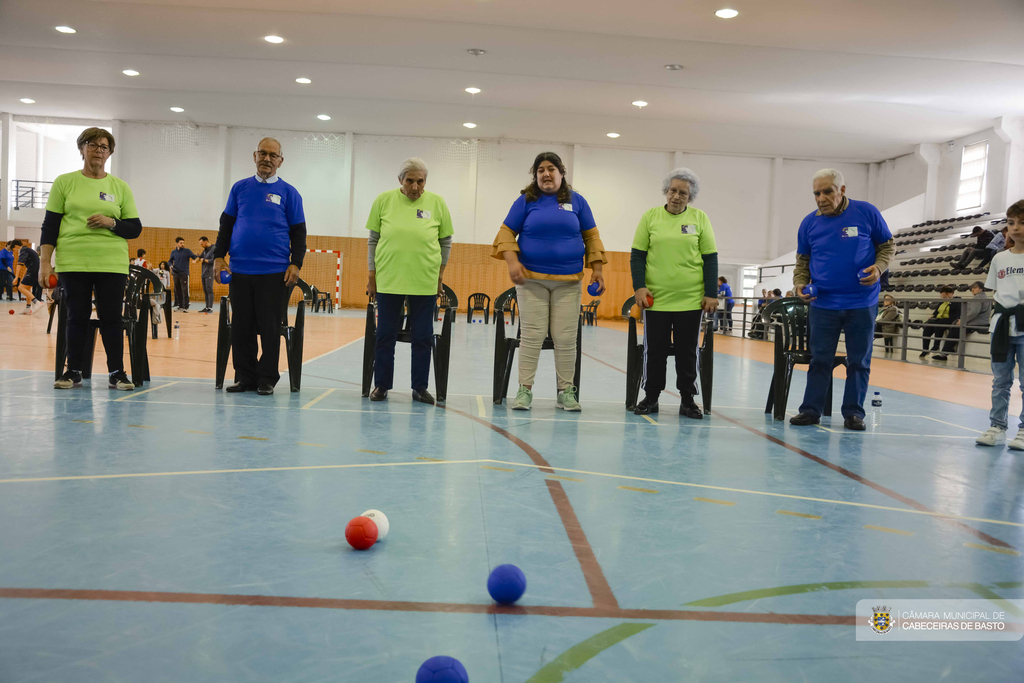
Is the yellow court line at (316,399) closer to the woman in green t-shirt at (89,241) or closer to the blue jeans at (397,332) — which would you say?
the blue jeans at (397,332)

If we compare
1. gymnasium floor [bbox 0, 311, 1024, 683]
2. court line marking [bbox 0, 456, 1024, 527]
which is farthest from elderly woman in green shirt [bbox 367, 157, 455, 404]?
court line marking [bbox 0, 456, 1024, 527]

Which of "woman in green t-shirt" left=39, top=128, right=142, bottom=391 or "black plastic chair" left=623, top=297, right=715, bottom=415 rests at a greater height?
"woman in green t-shirt" left=39, top=128, right=142, bottom=391

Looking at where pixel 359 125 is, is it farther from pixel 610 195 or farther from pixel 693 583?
pixel 693 583

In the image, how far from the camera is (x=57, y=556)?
190cm

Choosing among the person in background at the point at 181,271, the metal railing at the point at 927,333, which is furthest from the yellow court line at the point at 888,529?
the person in background at the point at 181,271

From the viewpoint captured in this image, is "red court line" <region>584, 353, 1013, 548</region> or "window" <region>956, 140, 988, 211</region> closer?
"red court line" <region>584, 353, 1013, 548</region>

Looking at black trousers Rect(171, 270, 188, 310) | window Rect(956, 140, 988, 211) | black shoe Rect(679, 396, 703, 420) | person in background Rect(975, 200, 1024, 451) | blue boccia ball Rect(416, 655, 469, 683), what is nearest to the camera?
blue boccia ball Rect(416, 655, 469, 683)

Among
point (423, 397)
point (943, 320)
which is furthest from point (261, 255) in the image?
point (943, 320)

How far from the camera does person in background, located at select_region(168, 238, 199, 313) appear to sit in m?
14.6

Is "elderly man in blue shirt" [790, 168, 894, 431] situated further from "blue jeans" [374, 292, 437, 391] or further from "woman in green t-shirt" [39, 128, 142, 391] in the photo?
"woman in green t-shirt" [39, 128, 142, 391]

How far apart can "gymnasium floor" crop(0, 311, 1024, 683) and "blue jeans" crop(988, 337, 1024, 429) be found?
27 centimetres

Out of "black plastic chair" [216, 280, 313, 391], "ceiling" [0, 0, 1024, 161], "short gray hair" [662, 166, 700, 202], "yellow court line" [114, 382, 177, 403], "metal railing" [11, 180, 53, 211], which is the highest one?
"ceiling" [0, 0, 1024, 161]

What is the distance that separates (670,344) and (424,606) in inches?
137

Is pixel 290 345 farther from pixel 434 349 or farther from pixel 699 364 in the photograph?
pixel 699 364
